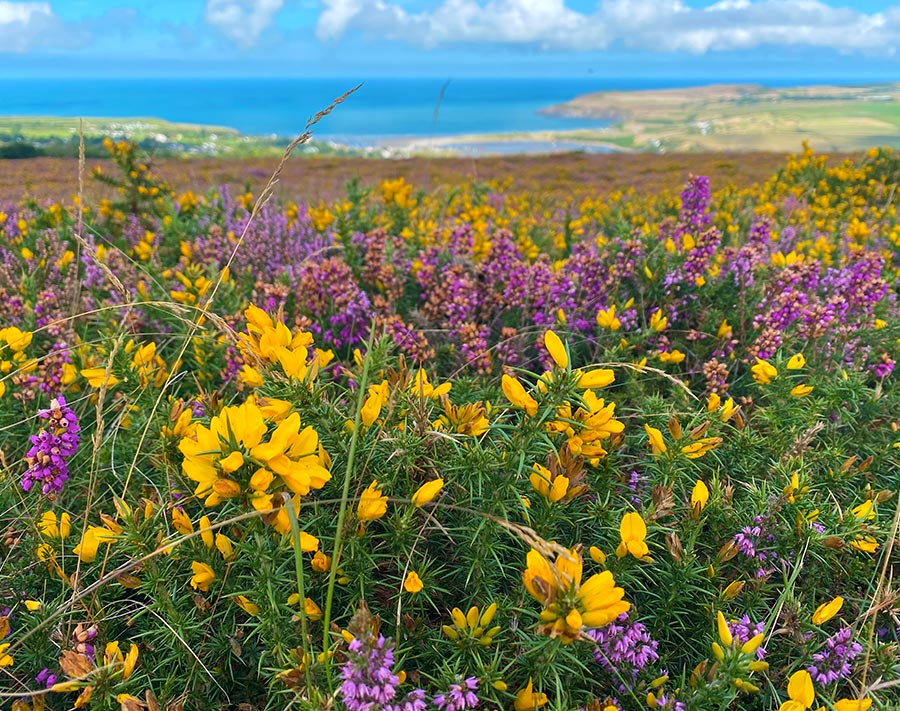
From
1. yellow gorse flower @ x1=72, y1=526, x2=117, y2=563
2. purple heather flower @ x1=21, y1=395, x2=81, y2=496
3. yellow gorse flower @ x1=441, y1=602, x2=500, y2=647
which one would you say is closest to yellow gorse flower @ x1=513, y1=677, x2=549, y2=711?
yellow gorse flower @ x1=441, y1=602, x2=500, y2=647

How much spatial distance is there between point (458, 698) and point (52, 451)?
127 cm

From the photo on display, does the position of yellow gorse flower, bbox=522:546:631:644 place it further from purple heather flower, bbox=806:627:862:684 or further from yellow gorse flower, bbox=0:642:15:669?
yellow gorse flower, bbox=0:642:15:669

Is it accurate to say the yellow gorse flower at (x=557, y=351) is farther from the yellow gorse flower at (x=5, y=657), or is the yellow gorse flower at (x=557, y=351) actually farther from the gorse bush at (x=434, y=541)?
the yellow gorse flower at (x=5, y=657)

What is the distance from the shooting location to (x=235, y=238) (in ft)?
13.1

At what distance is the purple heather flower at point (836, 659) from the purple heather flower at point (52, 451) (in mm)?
1957

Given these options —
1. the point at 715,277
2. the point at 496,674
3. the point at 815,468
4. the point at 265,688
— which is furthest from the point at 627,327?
the point at 265,688

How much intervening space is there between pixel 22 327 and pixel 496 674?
2832 mm

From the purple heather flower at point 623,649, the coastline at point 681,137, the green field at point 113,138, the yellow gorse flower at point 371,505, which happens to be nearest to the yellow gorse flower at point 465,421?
the yellow gorse flower at point 371,505

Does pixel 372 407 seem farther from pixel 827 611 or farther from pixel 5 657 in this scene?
pixel 827 611

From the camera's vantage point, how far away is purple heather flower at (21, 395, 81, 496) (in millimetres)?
1512

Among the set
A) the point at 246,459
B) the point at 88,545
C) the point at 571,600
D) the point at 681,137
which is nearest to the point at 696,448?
the point at 571,600

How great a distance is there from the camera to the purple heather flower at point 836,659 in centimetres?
126

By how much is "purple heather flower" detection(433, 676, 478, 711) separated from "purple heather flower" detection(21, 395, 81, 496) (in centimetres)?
121

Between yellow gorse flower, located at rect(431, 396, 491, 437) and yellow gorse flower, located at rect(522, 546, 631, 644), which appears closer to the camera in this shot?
yellow gorse flower, located at rect(522, 546, 631, 644)
